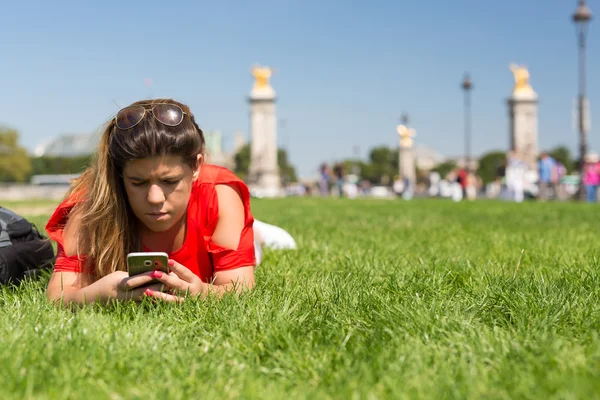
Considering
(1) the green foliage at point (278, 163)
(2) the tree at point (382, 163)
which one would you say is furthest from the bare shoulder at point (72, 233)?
(2) the tree at point (382, 163)

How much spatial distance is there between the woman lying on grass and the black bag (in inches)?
23.4

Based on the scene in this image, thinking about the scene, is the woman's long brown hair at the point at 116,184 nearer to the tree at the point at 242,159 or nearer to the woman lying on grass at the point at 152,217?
the woman lying on grass at the point at 152,217

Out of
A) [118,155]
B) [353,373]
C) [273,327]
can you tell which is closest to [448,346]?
[353,373]

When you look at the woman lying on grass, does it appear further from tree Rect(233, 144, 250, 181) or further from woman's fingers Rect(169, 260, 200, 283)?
tree Rect(233, 144, 250, 181)

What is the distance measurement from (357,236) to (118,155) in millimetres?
3982

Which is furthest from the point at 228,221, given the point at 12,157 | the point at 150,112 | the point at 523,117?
the point at 12,157

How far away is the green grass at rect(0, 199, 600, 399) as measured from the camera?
79.0 inches

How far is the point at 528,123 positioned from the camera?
54.1 meters

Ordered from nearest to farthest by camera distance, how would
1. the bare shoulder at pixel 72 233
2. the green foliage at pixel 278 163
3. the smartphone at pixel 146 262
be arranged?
the smartphone at pixel 146 262 → the bare shoulder at pixel 72 233 → the green foliage at pixel 278 163

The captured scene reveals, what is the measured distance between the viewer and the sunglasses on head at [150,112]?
297cm

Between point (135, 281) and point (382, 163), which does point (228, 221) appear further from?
point (382, 163)

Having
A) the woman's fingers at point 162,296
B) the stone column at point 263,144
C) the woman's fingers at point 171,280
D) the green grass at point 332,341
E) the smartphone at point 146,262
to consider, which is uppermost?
the stone column at point 263,144

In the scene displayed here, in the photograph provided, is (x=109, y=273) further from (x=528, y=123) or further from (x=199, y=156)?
(x=528, y=123)

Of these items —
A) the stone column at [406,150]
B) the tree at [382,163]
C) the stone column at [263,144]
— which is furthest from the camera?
the tree at [382,163]
